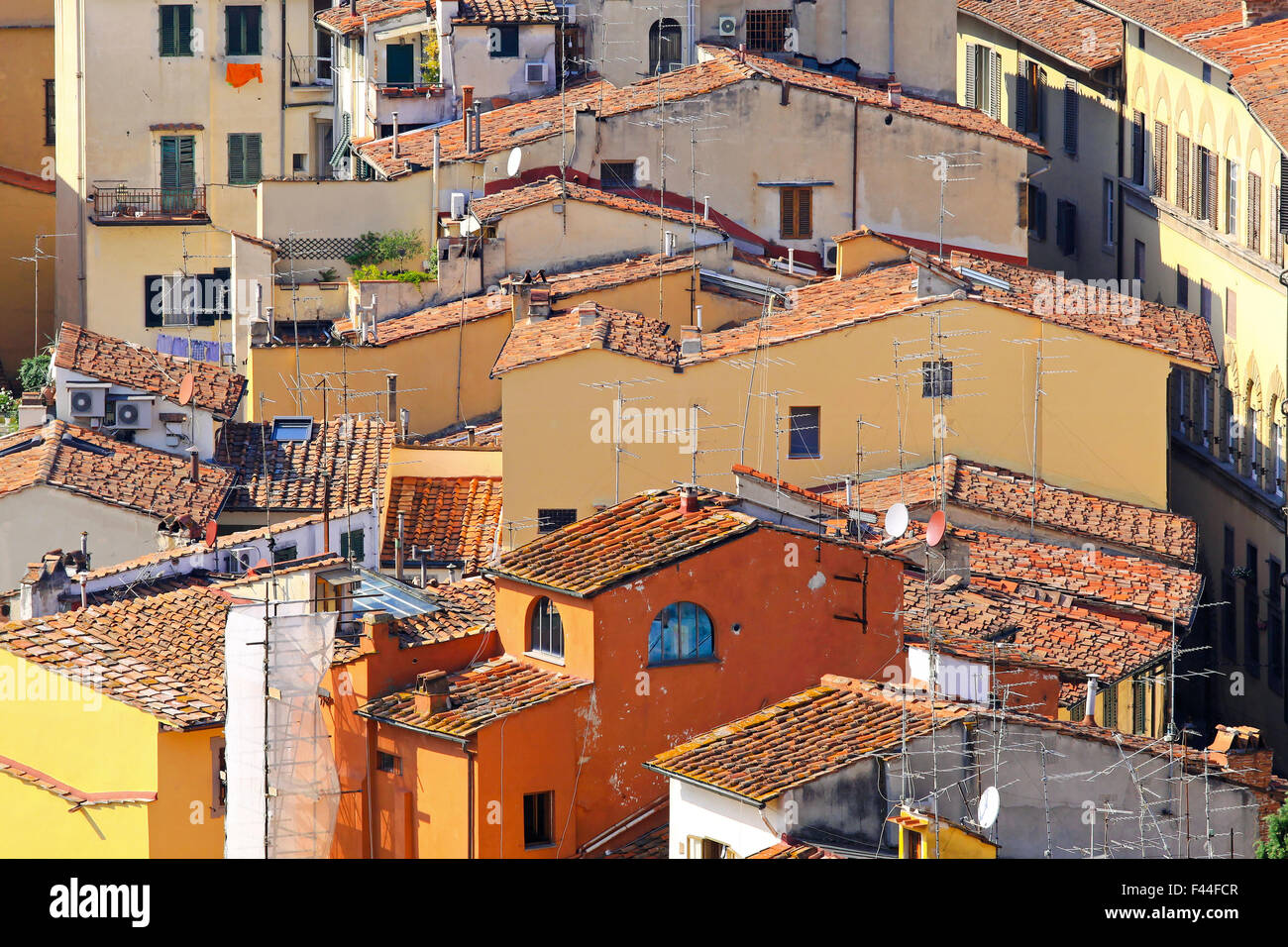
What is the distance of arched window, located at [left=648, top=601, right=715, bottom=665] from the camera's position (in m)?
26.2

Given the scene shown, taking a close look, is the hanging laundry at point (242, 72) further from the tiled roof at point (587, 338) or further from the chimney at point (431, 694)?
the chimney at point (431, 694)

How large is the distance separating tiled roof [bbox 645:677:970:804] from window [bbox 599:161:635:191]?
2040 cm

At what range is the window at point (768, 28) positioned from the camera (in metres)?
48.2

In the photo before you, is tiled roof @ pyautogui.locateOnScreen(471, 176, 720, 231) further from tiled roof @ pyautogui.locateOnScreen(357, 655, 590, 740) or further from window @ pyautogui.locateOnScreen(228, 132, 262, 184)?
tiled roof @ pyautogui.locateOnScreen(357, 655, 590, 740)

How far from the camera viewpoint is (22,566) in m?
35.5

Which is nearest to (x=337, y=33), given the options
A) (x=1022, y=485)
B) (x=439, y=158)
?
(x=439, y=158)

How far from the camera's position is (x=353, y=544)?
35.3 meters

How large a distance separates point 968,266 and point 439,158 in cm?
863

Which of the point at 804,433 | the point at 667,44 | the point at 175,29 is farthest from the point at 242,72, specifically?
the point at 804,433

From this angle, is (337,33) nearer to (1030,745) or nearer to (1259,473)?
(1259,473)

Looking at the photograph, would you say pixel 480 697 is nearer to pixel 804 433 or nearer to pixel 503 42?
pixel 804 433

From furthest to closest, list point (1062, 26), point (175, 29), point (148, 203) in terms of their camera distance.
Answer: point (175, 29)
point (1062, 26)
point (148, 203)

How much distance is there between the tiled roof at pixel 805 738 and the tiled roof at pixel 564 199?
18196mm

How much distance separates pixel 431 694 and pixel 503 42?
2351 centimetres
